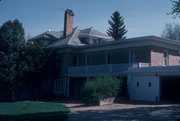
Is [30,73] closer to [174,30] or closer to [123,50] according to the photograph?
[123,50]

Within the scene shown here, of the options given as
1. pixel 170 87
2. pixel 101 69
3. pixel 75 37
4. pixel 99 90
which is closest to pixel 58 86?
pixel 75 37

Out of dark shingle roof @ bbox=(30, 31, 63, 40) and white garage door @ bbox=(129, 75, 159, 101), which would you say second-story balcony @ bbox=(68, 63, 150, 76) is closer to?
white garage door @ bbox=(129, 75, 159, 101)

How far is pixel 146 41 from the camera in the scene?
28.2m

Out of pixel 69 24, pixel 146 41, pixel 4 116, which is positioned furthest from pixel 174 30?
pixel 4 116

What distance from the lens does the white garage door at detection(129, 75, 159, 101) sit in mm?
24734

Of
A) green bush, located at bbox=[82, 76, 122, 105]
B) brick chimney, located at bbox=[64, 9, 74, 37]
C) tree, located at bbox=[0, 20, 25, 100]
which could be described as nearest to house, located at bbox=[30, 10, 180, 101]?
brick chimney, located at bbox=[64, 9, 74, 37]

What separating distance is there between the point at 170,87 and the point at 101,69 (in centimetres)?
782

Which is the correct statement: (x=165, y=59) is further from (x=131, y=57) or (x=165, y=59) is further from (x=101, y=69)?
(x=101, y=69)

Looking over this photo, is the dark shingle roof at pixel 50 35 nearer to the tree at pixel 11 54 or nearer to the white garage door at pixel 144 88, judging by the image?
the tree at pixel 11 54

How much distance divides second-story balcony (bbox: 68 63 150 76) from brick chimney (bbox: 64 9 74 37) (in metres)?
6.91

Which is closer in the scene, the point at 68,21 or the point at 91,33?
the point at 91,33

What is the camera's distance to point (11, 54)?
107ft

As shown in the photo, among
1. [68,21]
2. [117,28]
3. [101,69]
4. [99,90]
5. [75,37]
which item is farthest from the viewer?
[117,28]

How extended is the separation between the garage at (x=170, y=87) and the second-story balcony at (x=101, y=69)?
252 centimetres
